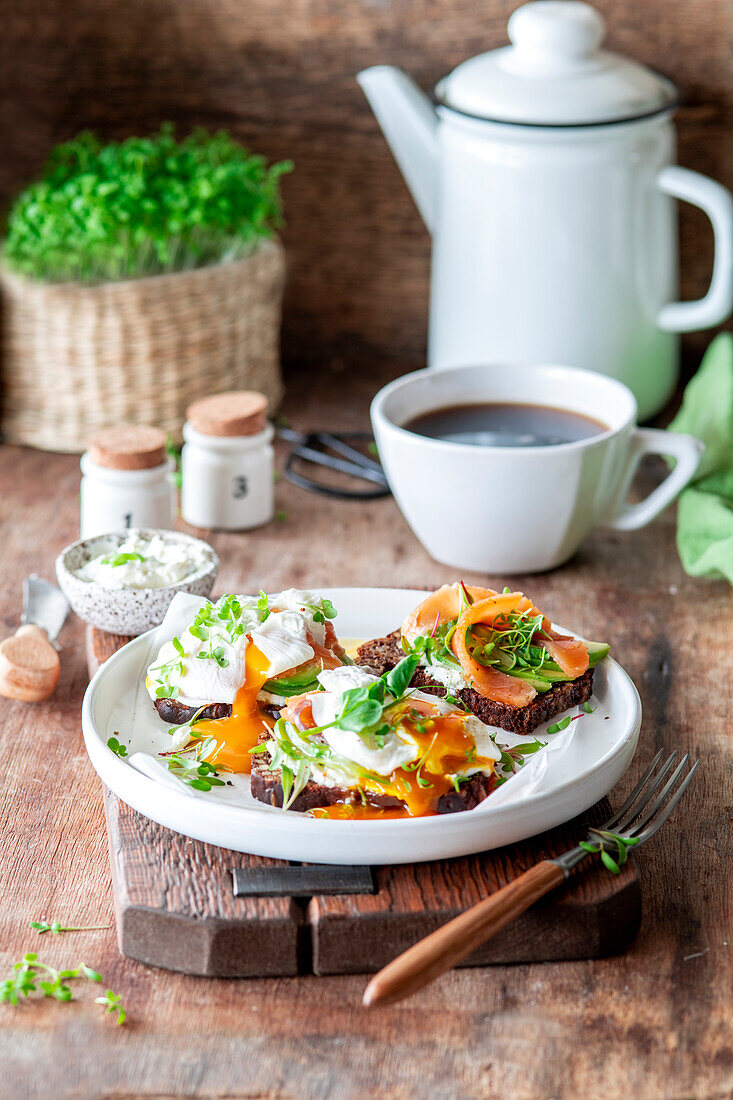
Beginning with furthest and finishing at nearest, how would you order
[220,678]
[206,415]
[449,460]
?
[206,415] → [449,460] → [220,678]

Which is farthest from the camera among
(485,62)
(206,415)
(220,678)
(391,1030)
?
(485,62)

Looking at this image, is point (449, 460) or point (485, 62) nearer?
point (449, 460)

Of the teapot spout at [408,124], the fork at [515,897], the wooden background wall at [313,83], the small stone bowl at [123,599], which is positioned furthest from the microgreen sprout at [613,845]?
the wooden background wall at [313,83]

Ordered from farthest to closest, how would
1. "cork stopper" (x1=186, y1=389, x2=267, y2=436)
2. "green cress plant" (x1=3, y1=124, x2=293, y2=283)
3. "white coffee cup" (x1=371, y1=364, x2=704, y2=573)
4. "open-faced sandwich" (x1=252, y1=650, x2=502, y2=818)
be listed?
"green cress plant" (x1=3, y1=124, x2=293, y2=283), "cork stopper" (x1=186, y1=389, x2=267, y2=436), "white coffee cup" (x1=371, y1=364, x2=704, y2=573), "open-faced sandwich" (x1=252, y1=650, x2=502, y2=818)

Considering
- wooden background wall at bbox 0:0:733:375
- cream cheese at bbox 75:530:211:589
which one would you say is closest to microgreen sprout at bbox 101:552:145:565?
cream cheese at bbox 75:530:211:589

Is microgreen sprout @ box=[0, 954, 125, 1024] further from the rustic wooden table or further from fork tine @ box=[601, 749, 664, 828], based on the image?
fork tine @ box=[601, 749, 664, 828]

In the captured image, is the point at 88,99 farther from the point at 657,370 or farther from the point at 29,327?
the point at 657,370

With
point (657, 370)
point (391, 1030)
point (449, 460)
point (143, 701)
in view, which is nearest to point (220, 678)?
point (143, 701)
